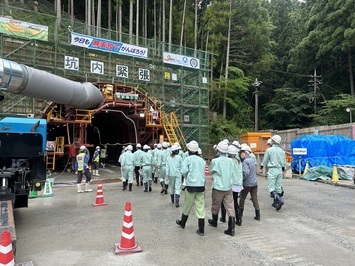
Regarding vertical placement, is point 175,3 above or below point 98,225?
above

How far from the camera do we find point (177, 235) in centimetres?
641

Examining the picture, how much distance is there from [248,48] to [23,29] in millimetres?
25061

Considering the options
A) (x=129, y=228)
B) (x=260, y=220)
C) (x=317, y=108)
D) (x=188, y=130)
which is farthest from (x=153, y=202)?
(x=317, y=108)

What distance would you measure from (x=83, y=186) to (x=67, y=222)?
19.1 feet

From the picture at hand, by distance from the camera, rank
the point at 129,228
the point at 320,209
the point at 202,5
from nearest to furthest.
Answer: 1. the point at 129,228
2. the point at 320,209
3. the point at 202,5

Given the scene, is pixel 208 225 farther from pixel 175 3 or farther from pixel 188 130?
pixel 175 3

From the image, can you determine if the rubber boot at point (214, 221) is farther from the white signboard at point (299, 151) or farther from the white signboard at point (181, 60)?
the white signboard at point (181, 60)

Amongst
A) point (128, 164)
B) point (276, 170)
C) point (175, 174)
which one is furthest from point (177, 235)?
point (128, 164)

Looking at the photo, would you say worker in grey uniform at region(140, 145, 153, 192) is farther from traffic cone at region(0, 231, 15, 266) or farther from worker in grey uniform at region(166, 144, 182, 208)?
traffic cone at region(0, 231, 15, 266)

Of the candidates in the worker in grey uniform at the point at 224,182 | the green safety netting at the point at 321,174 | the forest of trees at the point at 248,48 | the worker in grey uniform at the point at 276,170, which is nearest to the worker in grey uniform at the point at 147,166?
the worker in grey uniform at the point at 276,170

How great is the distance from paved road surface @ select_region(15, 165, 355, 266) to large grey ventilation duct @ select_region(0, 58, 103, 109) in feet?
9.72

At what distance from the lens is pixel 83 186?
13266 millimetres

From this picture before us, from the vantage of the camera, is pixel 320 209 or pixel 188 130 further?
pixel 188 130

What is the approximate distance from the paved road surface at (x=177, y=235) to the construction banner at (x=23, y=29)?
11.4 metres
